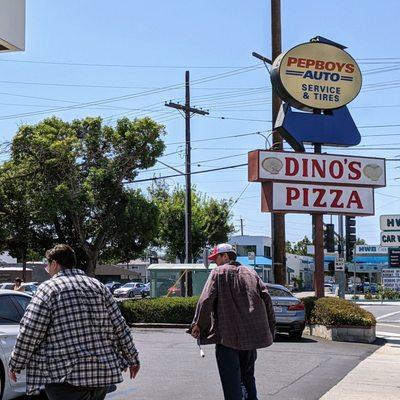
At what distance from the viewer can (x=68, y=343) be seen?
412 cm

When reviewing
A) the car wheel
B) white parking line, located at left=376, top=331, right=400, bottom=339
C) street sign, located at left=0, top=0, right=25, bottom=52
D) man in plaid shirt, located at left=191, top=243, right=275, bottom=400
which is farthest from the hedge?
street sign, located at left=0, top=0, right=25, bottom=52

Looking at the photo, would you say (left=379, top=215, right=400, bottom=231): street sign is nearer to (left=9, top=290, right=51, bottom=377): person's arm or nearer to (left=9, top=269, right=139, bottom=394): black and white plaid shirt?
(left=9, top=269, right=139, bottom=394): black and white plaid shirt

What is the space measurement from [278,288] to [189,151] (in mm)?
15883

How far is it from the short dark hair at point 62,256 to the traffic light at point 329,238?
1539cm

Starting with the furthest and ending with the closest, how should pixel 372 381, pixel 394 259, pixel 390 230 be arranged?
pixel 394 259 < pixel 390 230 < pixel 372 381

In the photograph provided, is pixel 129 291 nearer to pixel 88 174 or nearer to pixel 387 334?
pixel 88 174

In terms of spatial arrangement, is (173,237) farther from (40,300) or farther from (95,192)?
(40,300)

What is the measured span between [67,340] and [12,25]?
360 cm

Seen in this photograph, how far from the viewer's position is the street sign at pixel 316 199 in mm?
17125

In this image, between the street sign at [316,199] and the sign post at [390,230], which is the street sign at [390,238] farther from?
the street sign at [316,199]

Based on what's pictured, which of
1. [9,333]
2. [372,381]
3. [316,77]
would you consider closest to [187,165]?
[316,77]

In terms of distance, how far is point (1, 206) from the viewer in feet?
93.0

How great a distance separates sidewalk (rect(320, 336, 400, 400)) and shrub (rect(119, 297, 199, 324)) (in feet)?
24.9

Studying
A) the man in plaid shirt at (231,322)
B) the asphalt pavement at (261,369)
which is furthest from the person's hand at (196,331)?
the asphalt pavement at (261,369)
